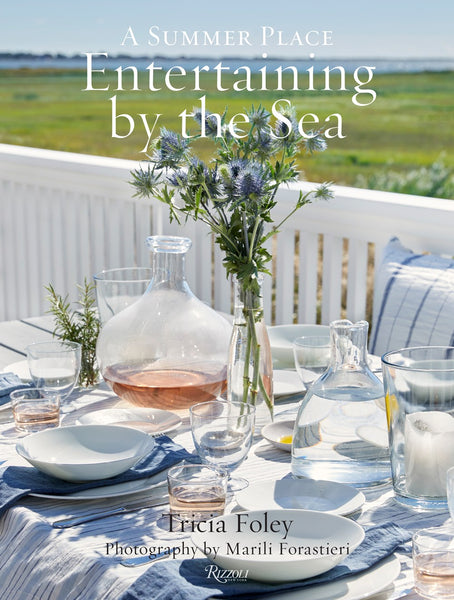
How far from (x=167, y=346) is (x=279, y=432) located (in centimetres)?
25

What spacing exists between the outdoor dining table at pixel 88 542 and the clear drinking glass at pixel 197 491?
35 millimetres

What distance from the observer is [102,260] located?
Answer: 11.9 ft

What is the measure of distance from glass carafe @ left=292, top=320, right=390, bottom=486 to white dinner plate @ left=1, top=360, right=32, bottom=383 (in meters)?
0.66

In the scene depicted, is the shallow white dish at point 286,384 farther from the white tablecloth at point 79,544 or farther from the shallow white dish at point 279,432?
the white tablecloth at point 79,544

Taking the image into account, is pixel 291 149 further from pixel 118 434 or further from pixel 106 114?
pixel 106 114

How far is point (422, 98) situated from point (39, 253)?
657 inches

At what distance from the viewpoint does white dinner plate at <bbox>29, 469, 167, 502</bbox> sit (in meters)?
1.13

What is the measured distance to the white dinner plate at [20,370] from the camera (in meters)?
1.67

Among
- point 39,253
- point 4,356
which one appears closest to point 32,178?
point 39,253

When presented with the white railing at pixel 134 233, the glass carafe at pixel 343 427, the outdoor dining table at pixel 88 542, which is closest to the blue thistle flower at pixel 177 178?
the glass carafe at pixel 343 427

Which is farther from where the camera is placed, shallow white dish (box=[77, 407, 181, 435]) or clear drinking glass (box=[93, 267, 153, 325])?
clear drinking glass (box=[93, 267, 153, 325])

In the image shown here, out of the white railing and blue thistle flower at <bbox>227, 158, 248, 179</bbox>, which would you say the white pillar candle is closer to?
blue thistle flower at <bbox>227, 158, 248, 179</bbox>

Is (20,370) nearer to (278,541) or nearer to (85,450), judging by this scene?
(85,450)

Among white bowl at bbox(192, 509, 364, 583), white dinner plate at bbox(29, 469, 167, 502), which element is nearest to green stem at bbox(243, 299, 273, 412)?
white dinner plate at bbox(29, 469, 167, 502)
